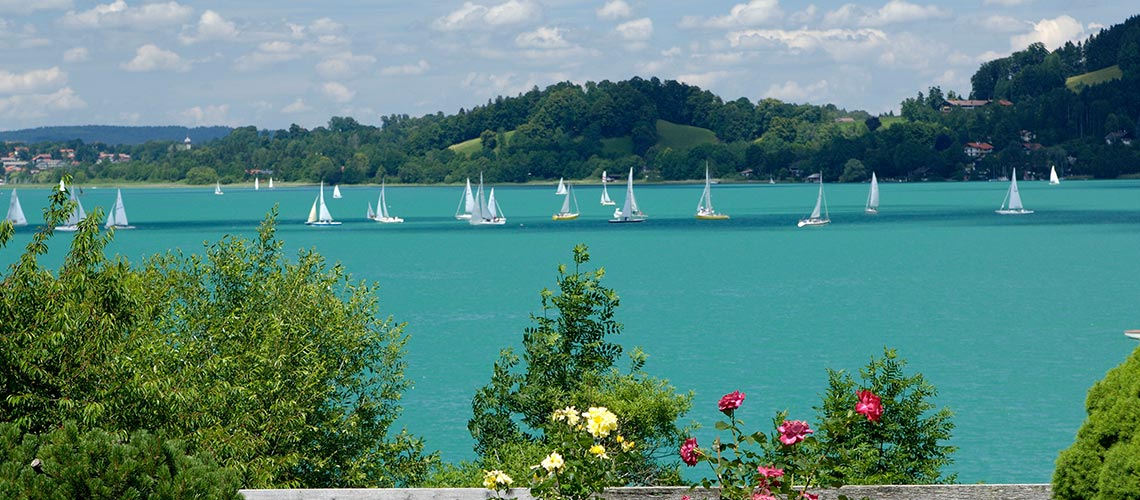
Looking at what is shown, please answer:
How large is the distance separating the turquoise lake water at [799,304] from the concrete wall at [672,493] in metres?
26.1

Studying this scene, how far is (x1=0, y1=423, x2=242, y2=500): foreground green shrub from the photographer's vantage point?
41.0 ft

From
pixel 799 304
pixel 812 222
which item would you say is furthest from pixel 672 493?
pixel 812 222

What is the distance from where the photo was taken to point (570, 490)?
13.2 metres

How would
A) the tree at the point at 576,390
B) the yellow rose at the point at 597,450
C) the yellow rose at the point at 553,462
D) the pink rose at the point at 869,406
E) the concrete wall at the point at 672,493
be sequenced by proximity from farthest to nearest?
the tree at the point at 576,390
the concrete wall at the point at 672,493
the yellow rose at the point at 553,462
the yellow rose at the point at 597,450
the pink rose at the point at 869,406

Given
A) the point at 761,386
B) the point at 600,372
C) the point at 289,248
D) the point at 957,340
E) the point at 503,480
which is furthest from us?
the point at 289,248

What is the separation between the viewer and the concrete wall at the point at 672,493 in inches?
612

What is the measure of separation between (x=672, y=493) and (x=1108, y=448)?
4.74m

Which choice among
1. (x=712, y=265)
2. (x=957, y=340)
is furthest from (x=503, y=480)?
(x=712, y=265)

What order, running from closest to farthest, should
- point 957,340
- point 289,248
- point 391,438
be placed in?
point 391,438 < point 957,340 < point 289,248

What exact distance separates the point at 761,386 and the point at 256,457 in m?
38.1

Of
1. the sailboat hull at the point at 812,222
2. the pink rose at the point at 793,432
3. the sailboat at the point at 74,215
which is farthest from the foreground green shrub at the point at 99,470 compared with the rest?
the sailboat hull at the point at 812,222

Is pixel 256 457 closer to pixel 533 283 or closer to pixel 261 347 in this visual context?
pixel 261 347

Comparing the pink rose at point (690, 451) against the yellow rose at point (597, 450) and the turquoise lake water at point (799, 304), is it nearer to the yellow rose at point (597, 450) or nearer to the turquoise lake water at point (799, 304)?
the yellow rose at point (597, 450)

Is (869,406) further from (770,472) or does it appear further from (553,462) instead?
(553,462)
